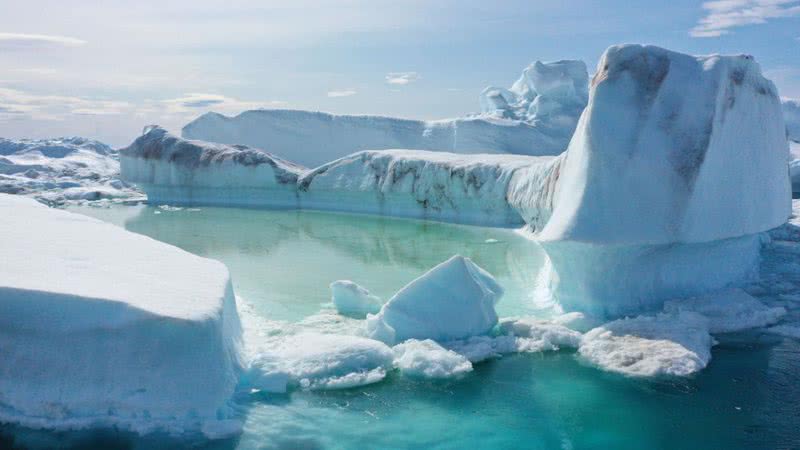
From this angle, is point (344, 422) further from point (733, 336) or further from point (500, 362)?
point (733, 336)

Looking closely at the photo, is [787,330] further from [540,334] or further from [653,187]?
[540,334]

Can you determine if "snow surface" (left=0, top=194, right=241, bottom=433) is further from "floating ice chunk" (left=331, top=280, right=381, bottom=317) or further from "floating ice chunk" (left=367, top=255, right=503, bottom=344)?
"floating ice chunk" (left=331, top=280, right=381, bottom=317)

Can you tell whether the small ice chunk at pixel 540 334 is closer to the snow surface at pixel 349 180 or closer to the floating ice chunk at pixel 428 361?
the floating ice chunk at pixel 428 361

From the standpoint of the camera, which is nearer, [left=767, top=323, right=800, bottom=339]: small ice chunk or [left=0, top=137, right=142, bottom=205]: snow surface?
[left=767, top=323, right=800, bottom=339]: small ice chunk

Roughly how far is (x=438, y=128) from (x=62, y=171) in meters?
13.7

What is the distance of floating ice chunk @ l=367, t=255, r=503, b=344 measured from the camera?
5.72m

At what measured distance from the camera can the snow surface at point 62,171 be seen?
20844 mm

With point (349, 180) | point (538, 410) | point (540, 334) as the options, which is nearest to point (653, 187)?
point (540, 334)

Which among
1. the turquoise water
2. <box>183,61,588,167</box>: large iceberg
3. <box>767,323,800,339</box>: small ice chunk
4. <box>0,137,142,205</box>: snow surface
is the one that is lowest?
<box>0,137,142,205</box>: snow surface

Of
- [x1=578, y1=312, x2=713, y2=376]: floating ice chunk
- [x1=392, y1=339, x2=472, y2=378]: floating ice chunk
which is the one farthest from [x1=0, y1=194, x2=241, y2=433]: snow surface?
[x1=578, y1=312, x2=713, y2=376]: floating ice chunk

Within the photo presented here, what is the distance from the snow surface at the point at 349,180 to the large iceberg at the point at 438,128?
169 inches

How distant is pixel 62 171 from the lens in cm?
2527

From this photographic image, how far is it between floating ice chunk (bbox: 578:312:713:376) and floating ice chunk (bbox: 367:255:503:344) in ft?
3.03

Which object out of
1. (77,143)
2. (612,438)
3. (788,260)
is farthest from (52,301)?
(77,143)
